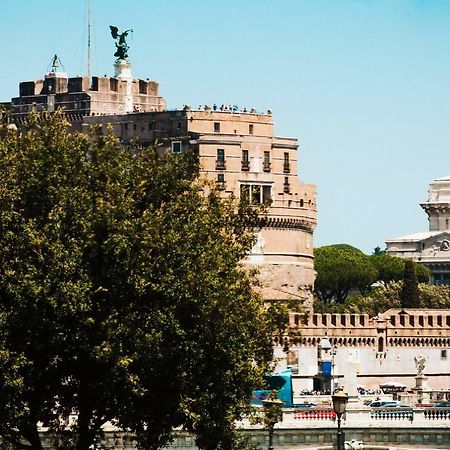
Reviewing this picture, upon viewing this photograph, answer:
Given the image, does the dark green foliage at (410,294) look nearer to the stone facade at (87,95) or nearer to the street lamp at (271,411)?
the stone facade at (87,95)

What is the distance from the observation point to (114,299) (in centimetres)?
6256

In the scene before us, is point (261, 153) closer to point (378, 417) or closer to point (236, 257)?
point (378, 417)

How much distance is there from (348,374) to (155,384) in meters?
59.3

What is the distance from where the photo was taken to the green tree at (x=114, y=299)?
61.5m

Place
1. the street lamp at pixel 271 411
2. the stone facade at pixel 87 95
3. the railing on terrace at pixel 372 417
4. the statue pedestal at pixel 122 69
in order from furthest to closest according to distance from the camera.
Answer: the statue pedestal at pixel 122 69 < the stone facade at pixel 87 95 < the railing on terrace at pixel 372 417 < the street lamp at pixel 271 411

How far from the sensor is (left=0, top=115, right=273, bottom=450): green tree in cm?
6147

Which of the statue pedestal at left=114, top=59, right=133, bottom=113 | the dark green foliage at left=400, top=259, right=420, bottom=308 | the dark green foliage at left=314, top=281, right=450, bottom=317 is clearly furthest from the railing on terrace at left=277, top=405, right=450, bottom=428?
the statue pedestal at left=114, top=59, right=133, bottom=113

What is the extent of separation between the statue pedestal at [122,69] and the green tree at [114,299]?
116 m

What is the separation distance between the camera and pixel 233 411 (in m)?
65.4

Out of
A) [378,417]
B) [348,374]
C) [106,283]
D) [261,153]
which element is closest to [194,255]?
[106,283]

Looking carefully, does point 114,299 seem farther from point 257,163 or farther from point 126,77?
point 126,77

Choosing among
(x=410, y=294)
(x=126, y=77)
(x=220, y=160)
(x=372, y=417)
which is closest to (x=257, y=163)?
(x=220, y=160)

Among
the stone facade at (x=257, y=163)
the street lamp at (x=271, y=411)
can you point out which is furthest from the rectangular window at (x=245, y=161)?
the street lamp at (x=271, y=411)

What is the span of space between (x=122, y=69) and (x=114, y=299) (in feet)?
397
